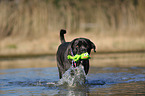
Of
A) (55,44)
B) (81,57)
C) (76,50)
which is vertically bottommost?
(81,57)

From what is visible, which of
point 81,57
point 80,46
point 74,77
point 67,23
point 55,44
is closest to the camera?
point 81,57

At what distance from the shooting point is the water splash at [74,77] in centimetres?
772

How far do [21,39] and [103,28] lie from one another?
168 inches

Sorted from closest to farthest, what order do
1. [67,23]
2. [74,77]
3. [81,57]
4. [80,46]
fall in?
1. [81,57]
2. [80,46]
3. [74,77]
4. [67,23]

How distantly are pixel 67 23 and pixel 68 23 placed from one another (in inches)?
2.1

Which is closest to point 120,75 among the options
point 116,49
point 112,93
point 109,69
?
point 109,69

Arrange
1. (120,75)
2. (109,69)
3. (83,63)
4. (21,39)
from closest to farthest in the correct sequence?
(83,63) → (120,75) → (109,69) → (21,39)

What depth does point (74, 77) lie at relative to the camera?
7.91 m

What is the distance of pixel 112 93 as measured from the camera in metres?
6.62

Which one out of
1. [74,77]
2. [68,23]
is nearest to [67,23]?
[68,23]

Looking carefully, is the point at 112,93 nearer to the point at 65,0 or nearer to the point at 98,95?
the point at 98,95

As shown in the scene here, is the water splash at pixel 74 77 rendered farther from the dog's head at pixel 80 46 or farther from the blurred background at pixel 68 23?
the blurred background at pixel 68 23

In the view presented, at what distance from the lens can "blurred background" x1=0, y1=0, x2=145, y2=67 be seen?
59.6ft

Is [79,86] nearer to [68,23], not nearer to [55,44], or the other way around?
[55,44]
